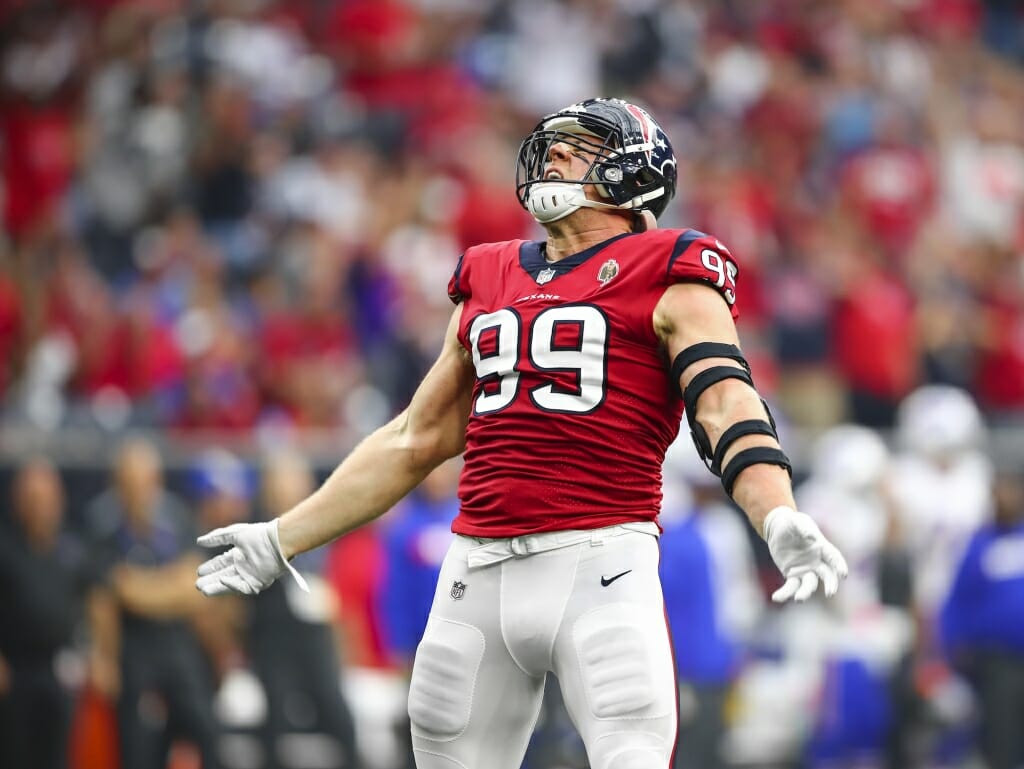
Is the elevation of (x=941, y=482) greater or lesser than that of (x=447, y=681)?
greater

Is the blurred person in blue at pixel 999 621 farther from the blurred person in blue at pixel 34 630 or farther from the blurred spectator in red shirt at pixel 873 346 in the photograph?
the blurred person in blue at pixel 34 630

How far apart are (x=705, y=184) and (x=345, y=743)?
5.80 metres

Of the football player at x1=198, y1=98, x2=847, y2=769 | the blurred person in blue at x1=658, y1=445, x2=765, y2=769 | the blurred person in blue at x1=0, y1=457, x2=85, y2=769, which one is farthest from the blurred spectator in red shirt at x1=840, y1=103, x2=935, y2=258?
the football player at x1=198, y1=98, x2=847, y2=769

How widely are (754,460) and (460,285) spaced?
3.59 feet

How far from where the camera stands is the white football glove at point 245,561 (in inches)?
180

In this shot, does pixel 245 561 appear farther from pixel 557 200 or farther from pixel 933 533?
pixel 933 533

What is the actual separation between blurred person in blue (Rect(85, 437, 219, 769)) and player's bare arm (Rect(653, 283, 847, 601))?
5016mm

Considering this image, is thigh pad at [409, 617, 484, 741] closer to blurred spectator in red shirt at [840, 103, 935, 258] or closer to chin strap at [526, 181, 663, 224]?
chin strap at [526, 181, 663, 224]

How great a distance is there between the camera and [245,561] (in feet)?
15.1

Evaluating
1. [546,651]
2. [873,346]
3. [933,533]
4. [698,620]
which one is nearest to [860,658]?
[933,533]

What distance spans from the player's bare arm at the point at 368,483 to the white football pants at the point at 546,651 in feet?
1.30

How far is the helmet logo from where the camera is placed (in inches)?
170

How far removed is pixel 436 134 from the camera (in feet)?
43.5

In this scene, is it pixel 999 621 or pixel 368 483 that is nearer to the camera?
pixel 368 483
